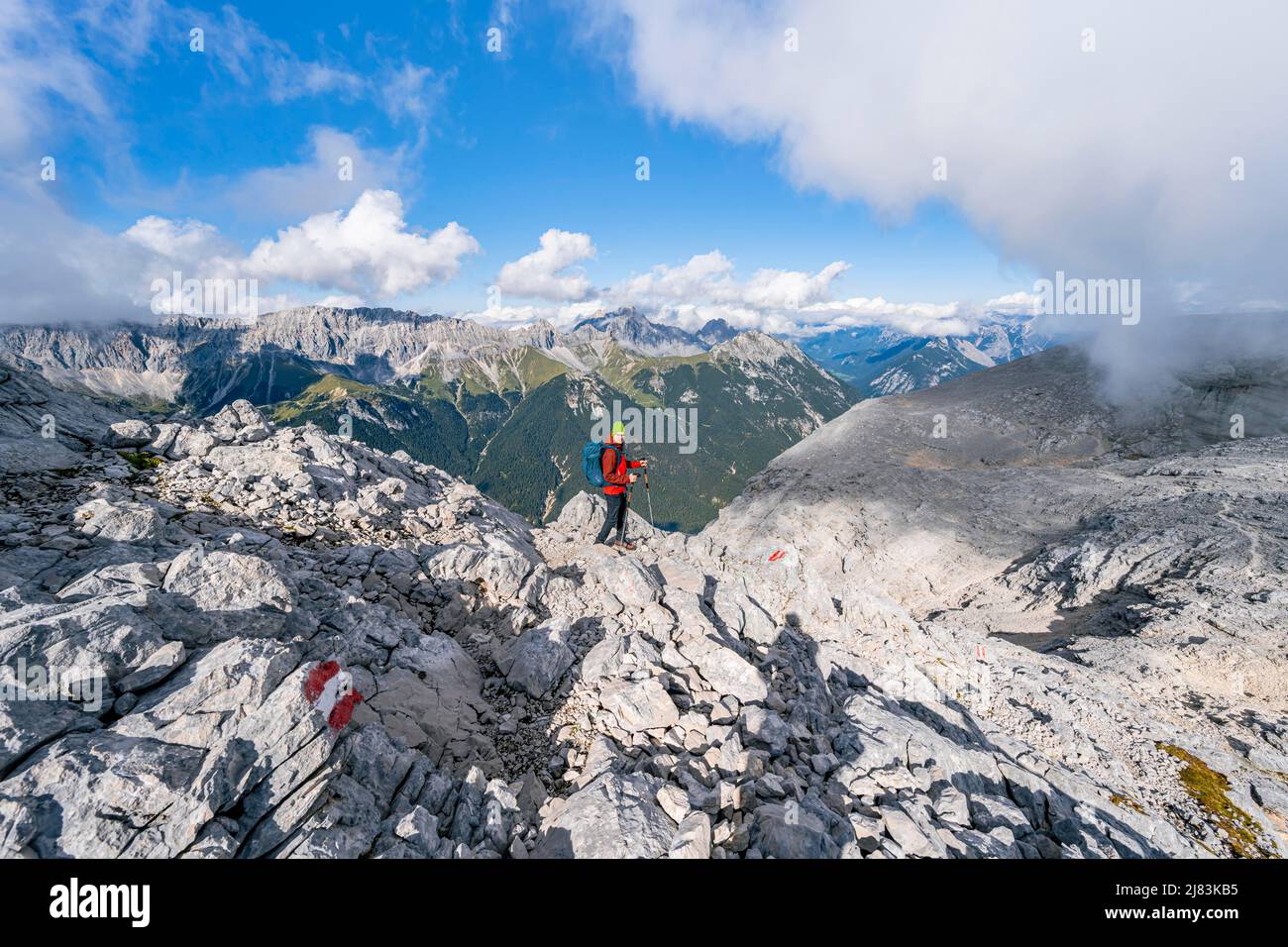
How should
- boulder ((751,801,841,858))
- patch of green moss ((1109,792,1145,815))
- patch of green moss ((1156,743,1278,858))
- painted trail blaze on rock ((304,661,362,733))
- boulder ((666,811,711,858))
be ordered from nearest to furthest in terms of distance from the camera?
boulder ((666,811,711,858)) < boulder ((751,801,841,858)) < painted trail blaze on rock ((304,661,362,733)) < patch of green moss ((1156,743,1278,858)) < patch of green moss ((1109,792,1145,815))

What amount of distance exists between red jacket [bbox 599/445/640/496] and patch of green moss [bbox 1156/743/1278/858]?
18998 mm

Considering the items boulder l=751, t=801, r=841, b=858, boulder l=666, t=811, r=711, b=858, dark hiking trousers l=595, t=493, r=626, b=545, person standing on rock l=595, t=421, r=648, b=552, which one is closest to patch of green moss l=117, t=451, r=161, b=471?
person standing on rock l=595, t=421, r=648, b=552

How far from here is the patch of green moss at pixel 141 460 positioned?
17359 millimetres

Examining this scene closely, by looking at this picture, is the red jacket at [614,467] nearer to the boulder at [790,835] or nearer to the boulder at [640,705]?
the boulder at [640,705]

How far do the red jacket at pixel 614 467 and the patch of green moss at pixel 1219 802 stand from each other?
19.0 m

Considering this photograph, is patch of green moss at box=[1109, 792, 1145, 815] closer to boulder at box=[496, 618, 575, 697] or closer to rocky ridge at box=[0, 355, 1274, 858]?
rocky ridge at box=[0, 355, 1274, 858]

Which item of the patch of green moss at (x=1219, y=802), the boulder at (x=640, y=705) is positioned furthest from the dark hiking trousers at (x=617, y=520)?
the patch of green moss at (x=1219, y=802)

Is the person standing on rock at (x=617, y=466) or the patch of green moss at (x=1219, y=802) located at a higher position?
the person standing on rock at (x=617, y=466)

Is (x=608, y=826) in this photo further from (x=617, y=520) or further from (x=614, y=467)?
(x=617, y=520)

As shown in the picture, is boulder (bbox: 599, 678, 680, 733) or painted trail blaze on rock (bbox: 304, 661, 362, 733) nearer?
painted trail blaze on rock (bbox: 304, 661, 362, 733)

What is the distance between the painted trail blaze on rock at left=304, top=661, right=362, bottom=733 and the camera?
739 cm

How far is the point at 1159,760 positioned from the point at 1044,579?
20788mm

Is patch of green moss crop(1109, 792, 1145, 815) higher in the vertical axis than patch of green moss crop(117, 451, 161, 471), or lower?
lower
